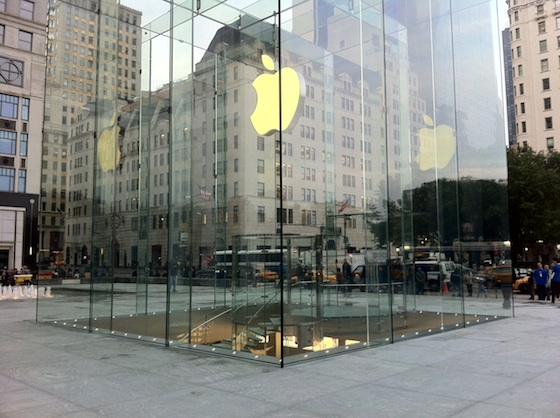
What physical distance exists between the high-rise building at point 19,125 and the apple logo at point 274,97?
1858 inches

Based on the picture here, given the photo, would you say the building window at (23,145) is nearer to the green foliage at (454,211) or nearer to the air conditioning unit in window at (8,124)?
the air conditioning unit in window at (8,124)

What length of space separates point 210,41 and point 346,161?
14.7 feet

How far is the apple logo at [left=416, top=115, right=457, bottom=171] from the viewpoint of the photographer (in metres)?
13.8

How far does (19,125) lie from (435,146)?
164ft

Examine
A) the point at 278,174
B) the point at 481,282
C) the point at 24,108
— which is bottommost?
the point at 481,282

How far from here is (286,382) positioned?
258 inches

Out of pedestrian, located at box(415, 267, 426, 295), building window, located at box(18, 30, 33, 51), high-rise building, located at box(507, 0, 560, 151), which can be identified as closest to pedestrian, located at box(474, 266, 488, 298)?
pedestrian, located at box(415, 267, 426, 295)

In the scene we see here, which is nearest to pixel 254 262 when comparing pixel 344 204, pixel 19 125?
pixel 344 204

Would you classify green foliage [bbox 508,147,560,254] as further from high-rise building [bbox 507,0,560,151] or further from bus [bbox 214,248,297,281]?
high-rise building [bbox 507,0,560,151]

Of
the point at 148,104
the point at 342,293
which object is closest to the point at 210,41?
the point at 148,104

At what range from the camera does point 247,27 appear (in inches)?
436

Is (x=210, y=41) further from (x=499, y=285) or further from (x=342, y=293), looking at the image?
(x=499, y=285)

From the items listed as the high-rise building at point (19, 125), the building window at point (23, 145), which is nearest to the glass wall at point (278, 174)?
the high-rise building at point (19, 125)

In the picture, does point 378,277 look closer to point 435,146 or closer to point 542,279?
point 435,146
